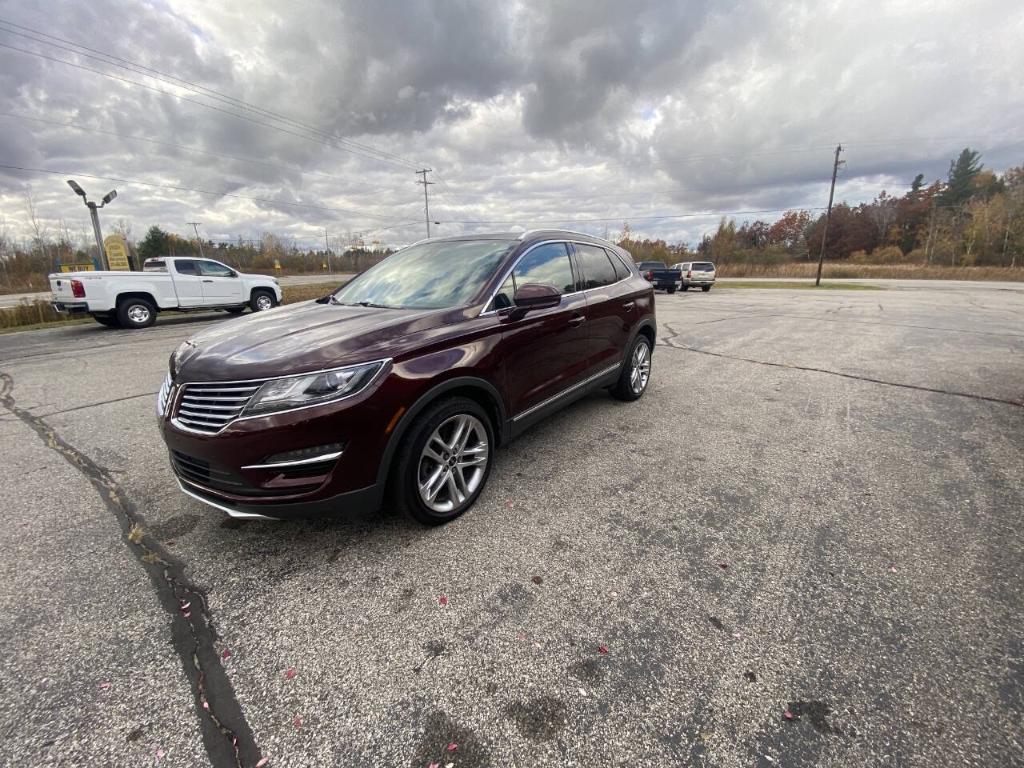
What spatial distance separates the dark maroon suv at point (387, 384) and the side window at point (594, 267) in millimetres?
265

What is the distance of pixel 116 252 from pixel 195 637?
23455 mm

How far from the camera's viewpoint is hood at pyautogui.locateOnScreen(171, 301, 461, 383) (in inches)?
91.0

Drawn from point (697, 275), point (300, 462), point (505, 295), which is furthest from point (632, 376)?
point (697, 275)

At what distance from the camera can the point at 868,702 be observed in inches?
66.8

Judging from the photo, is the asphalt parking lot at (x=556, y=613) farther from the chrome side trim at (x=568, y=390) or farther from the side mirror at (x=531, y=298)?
the side mirror at (x=531, y=298)

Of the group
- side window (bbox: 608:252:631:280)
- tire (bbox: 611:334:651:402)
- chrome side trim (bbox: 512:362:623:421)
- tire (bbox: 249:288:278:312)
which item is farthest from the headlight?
tire (bbox: 249:288:278:312)

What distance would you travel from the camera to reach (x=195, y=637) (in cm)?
Result: 203

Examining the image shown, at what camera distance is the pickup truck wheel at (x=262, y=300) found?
14.4 metres

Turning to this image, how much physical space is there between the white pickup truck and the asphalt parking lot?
28.1 feet

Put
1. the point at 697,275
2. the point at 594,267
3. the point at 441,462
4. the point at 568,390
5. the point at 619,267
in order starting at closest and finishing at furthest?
the point at 441,462 → the point at 568,390 → the point at 594,267 → the point at 619,267 → the point at 697,275

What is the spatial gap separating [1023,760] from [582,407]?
3.72 metres

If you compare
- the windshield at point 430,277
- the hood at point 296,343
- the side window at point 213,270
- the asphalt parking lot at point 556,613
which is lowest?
the asphalt parking lot at point 556,613

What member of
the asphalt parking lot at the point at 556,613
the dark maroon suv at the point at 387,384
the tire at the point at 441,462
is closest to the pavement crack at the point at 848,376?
the asphalt parking lot at the point at 556,613

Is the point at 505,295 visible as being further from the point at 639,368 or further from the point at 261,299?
the point at 261,299
